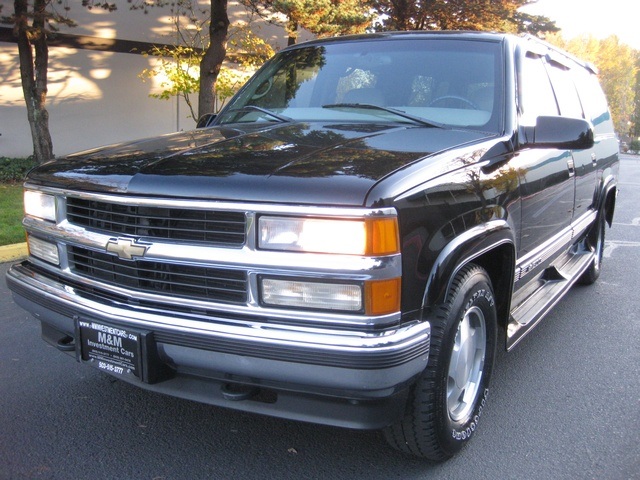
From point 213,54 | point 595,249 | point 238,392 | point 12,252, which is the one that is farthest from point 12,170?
point 238,392

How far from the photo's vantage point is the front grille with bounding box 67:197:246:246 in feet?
7.68

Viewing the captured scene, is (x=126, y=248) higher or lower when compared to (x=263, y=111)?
lower

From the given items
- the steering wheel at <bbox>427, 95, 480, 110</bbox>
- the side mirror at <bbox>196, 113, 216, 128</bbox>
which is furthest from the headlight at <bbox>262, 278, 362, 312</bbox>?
the side mirror at <bbox>196, 113, 216, 128</bbox>

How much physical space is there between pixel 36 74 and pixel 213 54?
11.2 ft

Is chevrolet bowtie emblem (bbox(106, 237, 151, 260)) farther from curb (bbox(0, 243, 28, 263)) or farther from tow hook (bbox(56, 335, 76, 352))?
curb (bbox(0, 243, 28, 263))

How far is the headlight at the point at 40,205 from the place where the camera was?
291 centimetres

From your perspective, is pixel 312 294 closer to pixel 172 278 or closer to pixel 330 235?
pixel 330 235

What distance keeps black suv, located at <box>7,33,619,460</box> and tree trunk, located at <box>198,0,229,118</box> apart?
32.0 ft

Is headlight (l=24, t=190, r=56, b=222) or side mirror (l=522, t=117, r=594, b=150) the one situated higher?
side mirror (l=522, t=117, r=594, b=150)

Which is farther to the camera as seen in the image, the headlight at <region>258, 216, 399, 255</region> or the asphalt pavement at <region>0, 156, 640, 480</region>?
the asphalt pavement at <region>0, 156, 640, 480</region>

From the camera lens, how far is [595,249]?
19.5 feet

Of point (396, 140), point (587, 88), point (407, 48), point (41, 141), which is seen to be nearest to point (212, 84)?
point (41, 141)

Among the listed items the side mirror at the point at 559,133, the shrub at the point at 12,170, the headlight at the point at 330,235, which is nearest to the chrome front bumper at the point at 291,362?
the headlight at the point at 330,235

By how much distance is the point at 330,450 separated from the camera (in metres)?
2.94
